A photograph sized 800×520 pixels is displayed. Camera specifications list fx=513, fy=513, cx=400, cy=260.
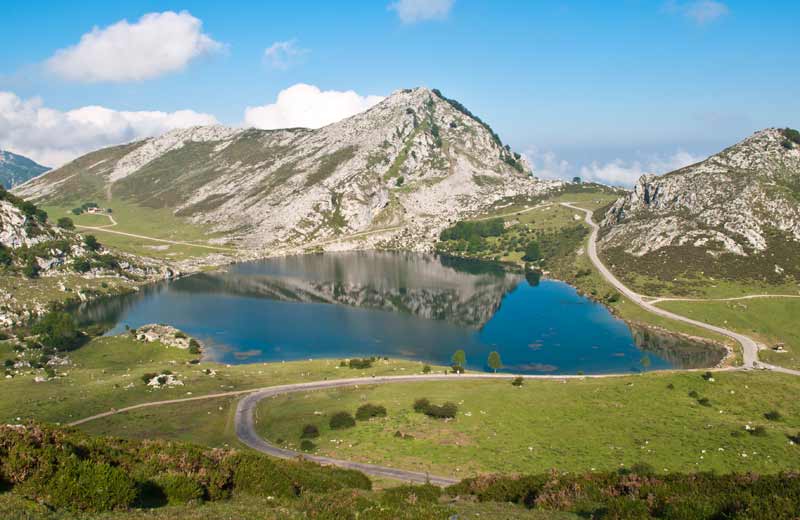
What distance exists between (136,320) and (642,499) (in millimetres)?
142414

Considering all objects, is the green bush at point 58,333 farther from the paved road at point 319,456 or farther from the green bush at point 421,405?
the green bush at point 421,405

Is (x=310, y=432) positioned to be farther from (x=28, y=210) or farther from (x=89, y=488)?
(x=28, y=210)

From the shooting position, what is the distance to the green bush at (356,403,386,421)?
63.3m

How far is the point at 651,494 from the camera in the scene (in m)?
27.2

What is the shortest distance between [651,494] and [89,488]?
2765cm

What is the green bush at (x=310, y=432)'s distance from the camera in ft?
191

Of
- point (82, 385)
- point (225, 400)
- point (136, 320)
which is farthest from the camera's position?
point (136, 320)

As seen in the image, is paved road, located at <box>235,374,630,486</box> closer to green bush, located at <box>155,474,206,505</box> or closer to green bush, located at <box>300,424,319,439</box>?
green bush, located at <box>300,424,319,439</box>

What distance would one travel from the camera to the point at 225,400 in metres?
72.2

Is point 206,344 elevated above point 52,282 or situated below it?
below

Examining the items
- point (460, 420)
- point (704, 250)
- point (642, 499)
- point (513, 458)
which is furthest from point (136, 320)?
point (704, 250)

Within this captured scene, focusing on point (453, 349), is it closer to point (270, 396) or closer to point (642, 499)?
point (270, 396)

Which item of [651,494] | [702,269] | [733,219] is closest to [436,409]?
[651,494]

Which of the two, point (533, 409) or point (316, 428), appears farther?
point (533, 409)
